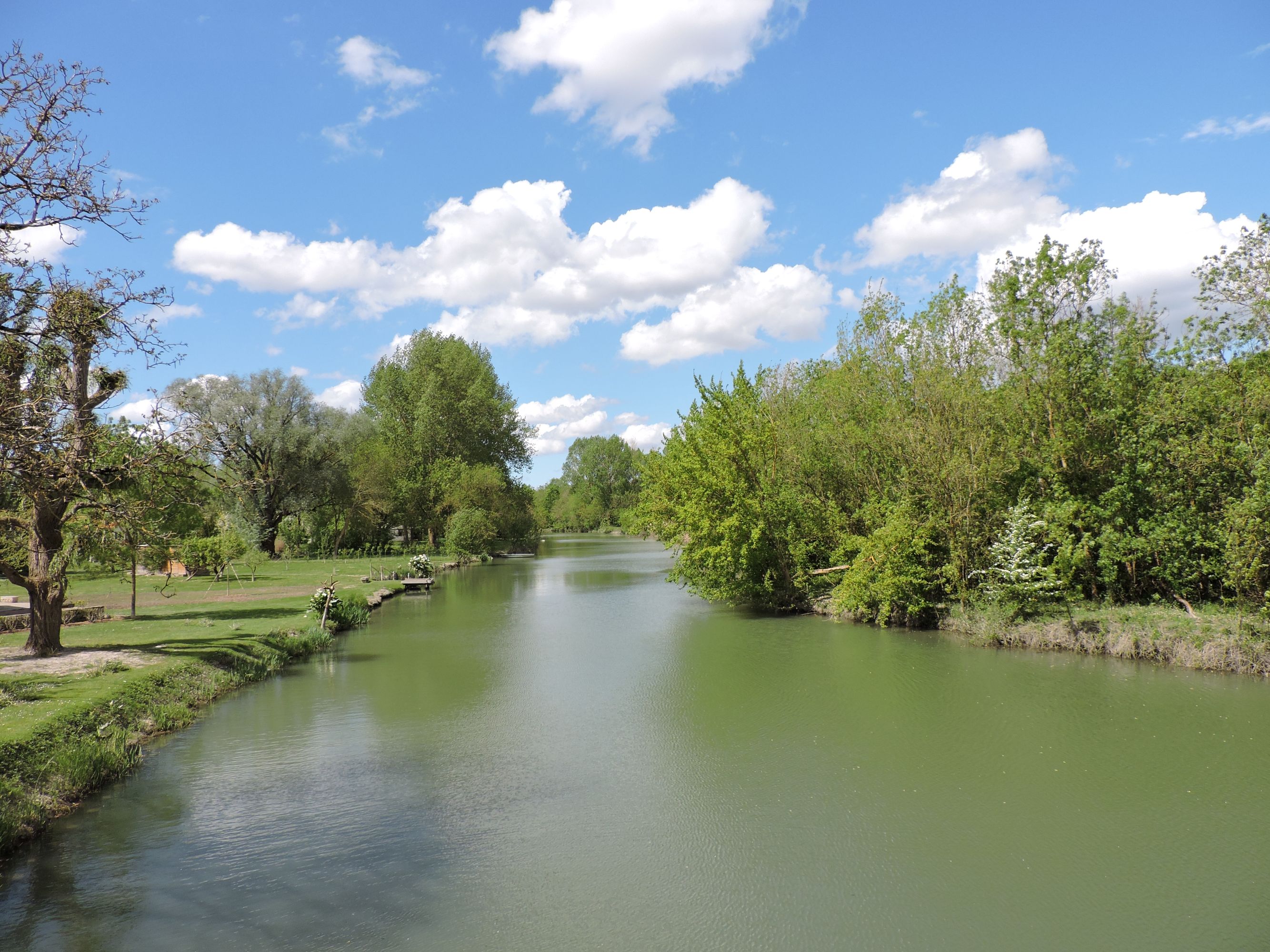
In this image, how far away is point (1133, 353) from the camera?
19781 millimetres

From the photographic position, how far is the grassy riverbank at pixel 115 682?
9.66 m

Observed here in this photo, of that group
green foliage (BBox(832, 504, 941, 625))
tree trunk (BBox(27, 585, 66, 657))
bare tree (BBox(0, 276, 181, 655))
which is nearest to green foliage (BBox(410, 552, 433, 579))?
tree trunk (BBox(27, 585, 66, 657))

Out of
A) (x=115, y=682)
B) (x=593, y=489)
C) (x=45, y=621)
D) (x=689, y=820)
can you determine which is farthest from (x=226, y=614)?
(x=593, y=489)

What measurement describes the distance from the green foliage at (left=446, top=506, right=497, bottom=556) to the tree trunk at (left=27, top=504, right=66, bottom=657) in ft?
133

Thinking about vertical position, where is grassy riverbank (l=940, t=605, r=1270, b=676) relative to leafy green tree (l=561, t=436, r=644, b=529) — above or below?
below

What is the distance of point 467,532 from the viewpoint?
5647 cm

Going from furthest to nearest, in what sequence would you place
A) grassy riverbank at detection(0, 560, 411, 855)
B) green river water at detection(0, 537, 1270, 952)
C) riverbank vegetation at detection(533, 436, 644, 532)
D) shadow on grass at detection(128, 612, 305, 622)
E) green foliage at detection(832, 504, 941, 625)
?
riverbank vegetation at detection(533, 436, 644, 532) → green foliage at detection(832, 504, 941, 625) → shadow on grass at detection(128, 612, 305, 622) → grassy riverbank at detection(0, 560, 411, 855) → green river water at detection(0, 537, 1270, 952)

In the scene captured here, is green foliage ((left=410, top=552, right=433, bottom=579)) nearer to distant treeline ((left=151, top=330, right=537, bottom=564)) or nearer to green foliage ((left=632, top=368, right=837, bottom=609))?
distant treeline ((left=151, top=330, right=537, bottom=564))

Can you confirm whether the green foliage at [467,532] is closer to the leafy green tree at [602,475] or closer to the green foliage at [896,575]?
the green foliage at [896,575]

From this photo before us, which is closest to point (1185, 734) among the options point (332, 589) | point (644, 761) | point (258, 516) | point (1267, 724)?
point (1267, 724)

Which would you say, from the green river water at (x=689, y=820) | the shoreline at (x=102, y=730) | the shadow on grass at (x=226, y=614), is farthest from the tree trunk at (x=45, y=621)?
the shadow on grass at (x=226, y=614)

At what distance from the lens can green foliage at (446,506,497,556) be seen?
5638 cm

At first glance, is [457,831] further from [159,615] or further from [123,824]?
[159,615]

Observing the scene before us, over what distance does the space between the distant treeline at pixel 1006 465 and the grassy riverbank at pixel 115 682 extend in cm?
1431
